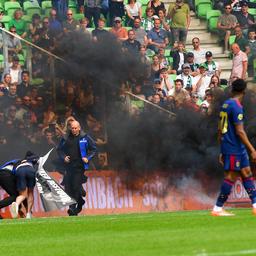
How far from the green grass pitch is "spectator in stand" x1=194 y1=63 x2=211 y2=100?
9660 millimetres

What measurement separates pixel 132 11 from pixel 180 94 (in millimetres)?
3747

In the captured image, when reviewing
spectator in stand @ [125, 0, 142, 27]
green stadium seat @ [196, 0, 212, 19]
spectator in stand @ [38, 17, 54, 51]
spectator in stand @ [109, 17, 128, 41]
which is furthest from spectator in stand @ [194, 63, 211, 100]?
spectator in stand @ [38, 17, 54, 51]

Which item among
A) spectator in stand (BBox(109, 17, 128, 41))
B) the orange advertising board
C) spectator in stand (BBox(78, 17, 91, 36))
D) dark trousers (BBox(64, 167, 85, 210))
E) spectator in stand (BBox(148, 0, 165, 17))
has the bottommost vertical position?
the orange advertising board

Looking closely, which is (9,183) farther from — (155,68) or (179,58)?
(179,58)

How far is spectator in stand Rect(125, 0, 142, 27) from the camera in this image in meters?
28.3

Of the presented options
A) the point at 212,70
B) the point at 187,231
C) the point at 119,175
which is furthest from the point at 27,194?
the point at 187,231

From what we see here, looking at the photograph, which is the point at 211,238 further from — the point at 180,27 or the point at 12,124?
the point at 180,27

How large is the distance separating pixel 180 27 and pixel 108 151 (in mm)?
5508

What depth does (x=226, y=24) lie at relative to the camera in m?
28.9

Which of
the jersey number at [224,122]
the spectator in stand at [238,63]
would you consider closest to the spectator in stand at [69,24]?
the spectator in stand at [238,63]

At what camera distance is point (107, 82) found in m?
24.9

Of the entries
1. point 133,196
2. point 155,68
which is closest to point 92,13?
point 155,68

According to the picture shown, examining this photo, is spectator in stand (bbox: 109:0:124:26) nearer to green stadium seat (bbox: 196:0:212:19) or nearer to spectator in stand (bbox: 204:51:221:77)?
green stadium seat (bbox: 196:0:212:19)

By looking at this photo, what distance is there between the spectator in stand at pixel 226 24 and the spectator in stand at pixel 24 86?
613 centimetres
